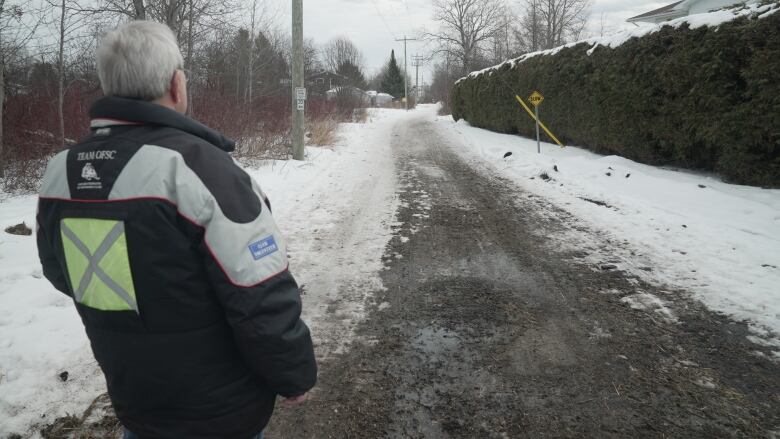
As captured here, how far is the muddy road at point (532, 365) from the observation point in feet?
8.41

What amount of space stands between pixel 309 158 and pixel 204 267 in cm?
1162

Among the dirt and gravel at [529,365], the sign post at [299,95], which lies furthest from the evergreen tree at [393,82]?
the dirt and gravel at [529,365]

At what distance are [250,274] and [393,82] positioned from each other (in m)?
83.2

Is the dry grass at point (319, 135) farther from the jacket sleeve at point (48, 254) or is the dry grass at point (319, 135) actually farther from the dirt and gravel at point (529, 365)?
the jacket sleeve at point (48, 254)

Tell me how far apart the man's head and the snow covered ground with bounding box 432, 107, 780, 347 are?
414 cm

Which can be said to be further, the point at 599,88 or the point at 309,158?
the point at 309,158

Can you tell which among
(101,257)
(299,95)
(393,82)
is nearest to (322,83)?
(299,95)

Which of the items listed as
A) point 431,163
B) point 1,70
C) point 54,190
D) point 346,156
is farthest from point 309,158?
point 54,190

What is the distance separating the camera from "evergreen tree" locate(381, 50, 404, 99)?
3159 inches

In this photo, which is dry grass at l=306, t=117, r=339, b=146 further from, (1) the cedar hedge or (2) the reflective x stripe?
(2) the reflective x stripe

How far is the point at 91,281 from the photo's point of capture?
1.42 meters

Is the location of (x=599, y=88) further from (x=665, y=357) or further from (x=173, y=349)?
(x=173, y=349)

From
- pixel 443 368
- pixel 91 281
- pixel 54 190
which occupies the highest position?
pixel 54 190

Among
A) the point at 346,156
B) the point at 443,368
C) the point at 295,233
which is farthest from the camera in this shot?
the point at 346,156
